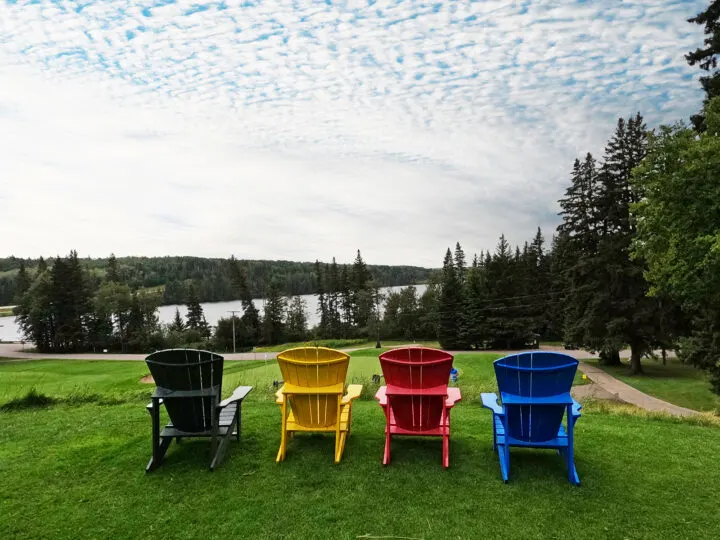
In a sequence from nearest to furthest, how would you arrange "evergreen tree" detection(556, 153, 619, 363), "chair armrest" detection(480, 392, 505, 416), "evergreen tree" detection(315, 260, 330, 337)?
"chair armrest" detection(480, 392, 505, 416) < "evergreen tree" detection(556, 153, 619, 363) < "evergreen tree" detection(315, 260, 330, 337)

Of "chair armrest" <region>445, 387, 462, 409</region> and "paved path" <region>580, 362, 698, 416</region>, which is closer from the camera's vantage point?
"chair armrest" <region>445, 387, 462, 409</region>

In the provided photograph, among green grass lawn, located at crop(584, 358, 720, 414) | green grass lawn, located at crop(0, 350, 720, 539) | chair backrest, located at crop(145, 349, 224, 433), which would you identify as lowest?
green grass lawn, located at crop(584, 358, 720, 414)

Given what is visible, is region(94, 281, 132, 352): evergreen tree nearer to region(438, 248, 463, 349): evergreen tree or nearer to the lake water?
the lake water

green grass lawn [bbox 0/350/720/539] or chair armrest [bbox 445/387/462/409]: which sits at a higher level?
chair armrest [bbox 445/387/462/409]

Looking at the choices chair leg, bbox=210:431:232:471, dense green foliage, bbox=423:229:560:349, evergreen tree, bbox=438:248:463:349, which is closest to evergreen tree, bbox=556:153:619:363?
dense green foliage, bbox=423:229:560:349

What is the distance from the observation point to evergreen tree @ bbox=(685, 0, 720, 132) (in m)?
12.8

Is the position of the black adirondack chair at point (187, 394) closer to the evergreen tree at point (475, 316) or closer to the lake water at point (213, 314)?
the evergreen tree at point (475, 316)

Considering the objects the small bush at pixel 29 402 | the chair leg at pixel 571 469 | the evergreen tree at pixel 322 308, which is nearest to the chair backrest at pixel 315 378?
the chair leg at pixel 571 469

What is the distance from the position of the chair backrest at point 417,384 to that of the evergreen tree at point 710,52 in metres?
12.9

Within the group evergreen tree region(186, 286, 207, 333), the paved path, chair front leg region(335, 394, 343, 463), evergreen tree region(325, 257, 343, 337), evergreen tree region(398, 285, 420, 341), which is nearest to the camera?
chair front leg region(335, 394, 343, 463)

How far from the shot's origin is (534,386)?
14.3 feet

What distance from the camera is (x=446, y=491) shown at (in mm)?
4137

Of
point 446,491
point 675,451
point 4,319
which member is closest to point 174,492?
point 446,491

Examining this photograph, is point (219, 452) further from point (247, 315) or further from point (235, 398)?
point (247, 315)
